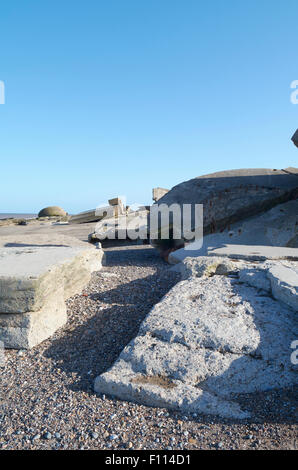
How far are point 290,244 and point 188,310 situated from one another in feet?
10.2

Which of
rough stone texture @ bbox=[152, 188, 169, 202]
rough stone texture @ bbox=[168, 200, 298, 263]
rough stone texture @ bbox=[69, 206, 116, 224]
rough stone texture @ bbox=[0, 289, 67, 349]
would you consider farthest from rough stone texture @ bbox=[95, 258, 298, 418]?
rough stone texture @ bbox=[69, 206, 116, 224]

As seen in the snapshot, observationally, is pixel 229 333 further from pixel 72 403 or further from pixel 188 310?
pixel 72 403

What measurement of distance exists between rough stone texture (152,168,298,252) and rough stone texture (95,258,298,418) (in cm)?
286

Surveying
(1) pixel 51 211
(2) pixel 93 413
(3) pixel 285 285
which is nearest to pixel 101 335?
(2) pixel 93 413

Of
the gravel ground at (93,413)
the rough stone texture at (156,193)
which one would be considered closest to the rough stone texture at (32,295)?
the gravel ground at (93,413)

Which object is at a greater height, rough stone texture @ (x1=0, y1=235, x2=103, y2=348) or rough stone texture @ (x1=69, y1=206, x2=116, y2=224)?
rough stone texture @ (x1=69, y1=206, x2=116, y2=224)

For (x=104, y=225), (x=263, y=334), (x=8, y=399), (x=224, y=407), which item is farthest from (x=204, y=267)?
(x=104, y=225)

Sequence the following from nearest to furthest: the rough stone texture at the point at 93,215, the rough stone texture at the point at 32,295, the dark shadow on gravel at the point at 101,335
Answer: the dark shadow on gravel at the point at 101,335, the rough stone texture at the point at 32,295, the rough stone texture at the point at 93,215

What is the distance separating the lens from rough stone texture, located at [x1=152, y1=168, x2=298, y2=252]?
534cm

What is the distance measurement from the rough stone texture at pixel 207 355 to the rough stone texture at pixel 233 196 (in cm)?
286

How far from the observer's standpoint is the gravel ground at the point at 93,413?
1.64 metres

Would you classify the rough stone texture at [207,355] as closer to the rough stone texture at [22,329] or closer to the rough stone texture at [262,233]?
the rough stone texture at [22,329]

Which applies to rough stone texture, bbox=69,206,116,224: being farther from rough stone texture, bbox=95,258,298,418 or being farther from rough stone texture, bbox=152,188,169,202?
rough stone texture, bbox=95,258,298,418
